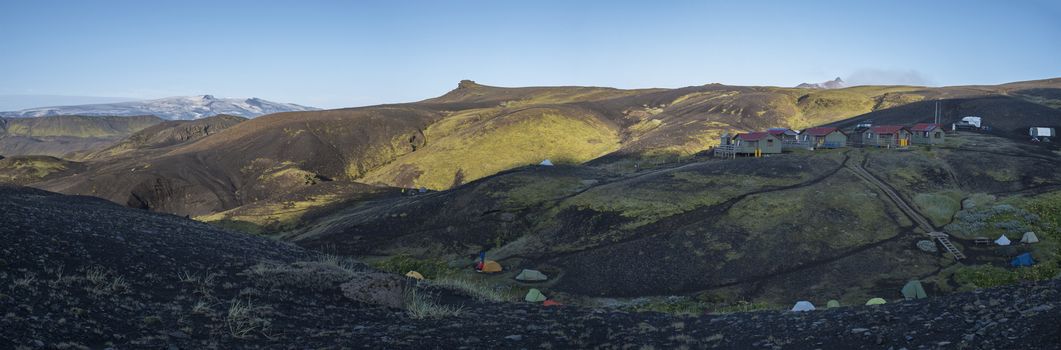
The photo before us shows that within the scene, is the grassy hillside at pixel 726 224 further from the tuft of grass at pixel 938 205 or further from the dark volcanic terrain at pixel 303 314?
the dark volcanic terrain at pixel 303 314

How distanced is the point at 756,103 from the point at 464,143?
8085cm

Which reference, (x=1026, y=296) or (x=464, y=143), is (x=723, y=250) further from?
(x=464, y=143)

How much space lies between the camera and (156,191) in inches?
5059

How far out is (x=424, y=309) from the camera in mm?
15414

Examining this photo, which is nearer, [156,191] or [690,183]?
[690,183]

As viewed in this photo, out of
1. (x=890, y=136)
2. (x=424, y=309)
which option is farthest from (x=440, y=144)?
(x=424, y=309)

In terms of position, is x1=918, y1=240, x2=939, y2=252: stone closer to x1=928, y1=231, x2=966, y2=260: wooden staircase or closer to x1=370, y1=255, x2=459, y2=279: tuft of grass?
x1=928, y1=231, x2=966, y2=260: wooden staircase

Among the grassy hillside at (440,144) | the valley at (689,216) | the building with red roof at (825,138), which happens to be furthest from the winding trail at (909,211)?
the grassy hillside at (440,144)

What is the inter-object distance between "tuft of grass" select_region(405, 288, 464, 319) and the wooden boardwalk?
48030mm

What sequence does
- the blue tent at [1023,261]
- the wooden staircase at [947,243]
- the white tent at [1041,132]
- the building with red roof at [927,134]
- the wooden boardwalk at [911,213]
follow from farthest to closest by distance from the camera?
the white tent at [1041,132] → the building with red roof at [927,134] → the wooden boardwalk at [911,213] → the wooden staircase at [947,243] → the blue tent at [1023,261]

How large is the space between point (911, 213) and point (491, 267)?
40.3m

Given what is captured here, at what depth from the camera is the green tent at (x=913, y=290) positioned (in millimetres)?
41031

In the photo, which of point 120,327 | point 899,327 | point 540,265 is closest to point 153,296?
point 120,327

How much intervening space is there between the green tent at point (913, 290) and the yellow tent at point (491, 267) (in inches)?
1222
